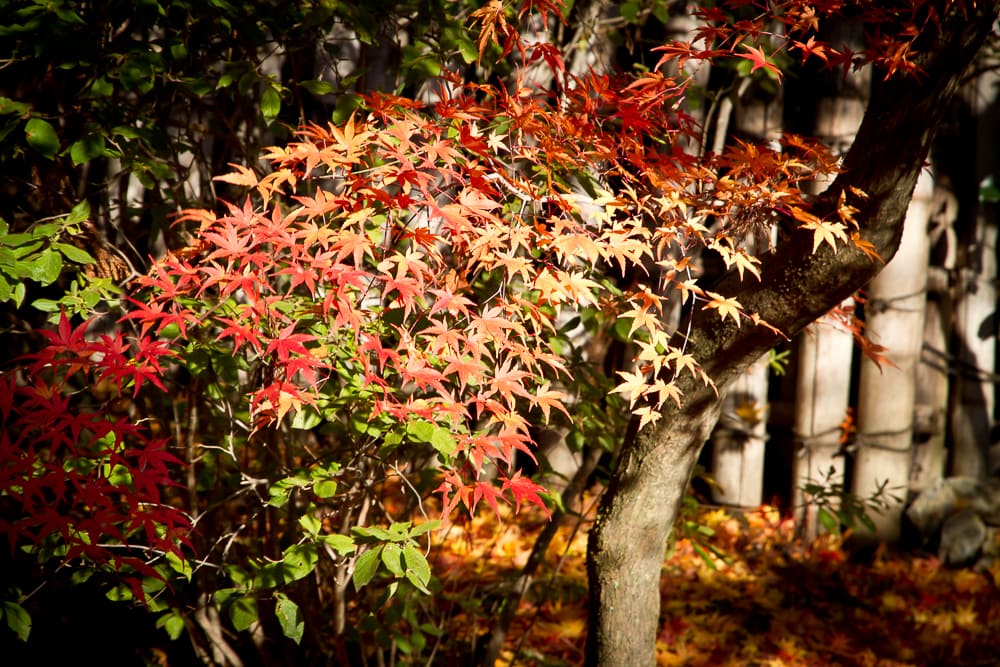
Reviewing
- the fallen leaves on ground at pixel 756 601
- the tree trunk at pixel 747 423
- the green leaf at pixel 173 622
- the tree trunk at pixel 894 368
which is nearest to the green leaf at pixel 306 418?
the green leaf at pixel 173 622

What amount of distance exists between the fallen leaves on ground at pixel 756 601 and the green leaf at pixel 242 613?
2.69ft

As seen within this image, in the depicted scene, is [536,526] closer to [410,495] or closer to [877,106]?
[410,495]

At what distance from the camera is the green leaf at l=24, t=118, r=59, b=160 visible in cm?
218

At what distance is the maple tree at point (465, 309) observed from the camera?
5.96 ft

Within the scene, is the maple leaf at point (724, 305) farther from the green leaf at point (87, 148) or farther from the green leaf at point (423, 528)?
the green leaf at point (87, 148)

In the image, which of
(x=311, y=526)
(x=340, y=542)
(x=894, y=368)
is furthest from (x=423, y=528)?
(x=894, y=368)

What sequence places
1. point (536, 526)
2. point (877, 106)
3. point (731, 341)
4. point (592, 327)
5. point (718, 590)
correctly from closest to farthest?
point (877, 106), point (731, 341), point (592, 327), point (718, 590), point (536, 526)

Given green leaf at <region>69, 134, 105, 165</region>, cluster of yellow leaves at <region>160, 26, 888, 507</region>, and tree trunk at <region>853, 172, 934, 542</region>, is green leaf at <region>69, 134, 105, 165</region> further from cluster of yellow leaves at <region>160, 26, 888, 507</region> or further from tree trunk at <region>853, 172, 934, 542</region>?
tree trunk at <region>853, 172, 934, 542</region>

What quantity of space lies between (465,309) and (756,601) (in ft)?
Answer: 7.88

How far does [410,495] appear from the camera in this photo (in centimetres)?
272

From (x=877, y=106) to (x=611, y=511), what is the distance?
1273 mm

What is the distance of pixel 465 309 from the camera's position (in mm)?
1798

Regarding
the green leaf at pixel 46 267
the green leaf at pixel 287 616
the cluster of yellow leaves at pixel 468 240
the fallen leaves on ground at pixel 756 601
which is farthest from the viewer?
the fallen leaves on ground at pixel 756 601

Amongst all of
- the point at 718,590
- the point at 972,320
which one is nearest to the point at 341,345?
the point at 718,590
